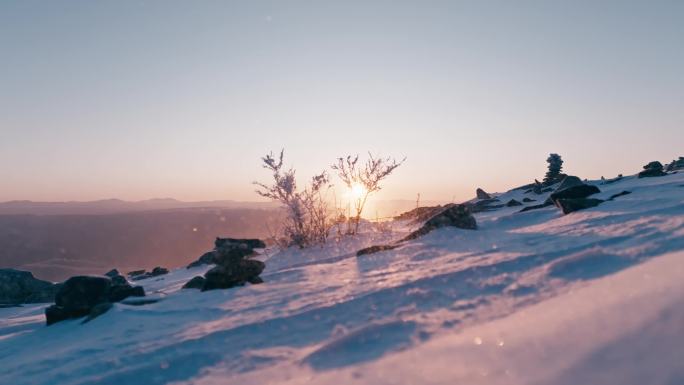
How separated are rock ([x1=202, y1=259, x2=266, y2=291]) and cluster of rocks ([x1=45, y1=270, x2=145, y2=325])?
776 millimetres

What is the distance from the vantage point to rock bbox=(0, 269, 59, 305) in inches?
316

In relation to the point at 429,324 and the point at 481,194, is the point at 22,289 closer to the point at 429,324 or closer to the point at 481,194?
the point at 429,324

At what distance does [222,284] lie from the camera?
4.68m

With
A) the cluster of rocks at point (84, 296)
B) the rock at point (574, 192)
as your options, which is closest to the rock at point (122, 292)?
the cluster of rocks at point (84, 296)

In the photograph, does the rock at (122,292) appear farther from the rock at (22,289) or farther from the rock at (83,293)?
the rock at (22,289)

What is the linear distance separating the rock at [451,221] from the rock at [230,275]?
7.04ft

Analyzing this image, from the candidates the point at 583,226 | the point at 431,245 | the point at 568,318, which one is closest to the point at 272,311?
the point at 568,318

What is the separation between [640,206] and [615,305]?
149 inches

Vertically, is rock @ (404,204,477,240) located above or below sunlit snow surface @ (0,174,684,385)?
above

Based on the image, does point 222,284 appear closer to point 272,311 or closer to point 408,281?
point 272,311

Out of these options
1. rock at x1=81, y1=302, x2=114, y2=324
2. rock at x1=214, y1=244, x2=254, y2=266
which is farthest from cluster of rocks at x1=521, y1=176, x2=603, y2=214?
rock at x1=81, y1=302, x2=114, y2=324

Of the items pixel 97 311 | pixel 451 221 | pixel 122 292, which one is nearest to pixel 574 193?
pixel 451 221

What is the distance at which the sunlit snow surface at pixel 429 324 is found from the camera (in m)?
1.74

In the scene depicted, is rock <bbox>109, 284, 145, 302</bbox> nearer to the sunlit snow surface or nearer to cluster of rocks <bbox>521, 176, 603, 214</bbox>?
the sunlit snow surface
